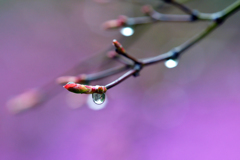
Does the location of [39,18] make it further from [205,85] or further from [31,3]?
[205,85]

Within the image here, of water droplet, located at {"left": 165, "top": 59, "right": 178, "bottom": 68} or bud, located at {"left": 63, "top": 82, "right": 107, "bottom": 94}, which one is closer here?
bud, located at {"left": 63, "top": 82, "right": 107, "bottom": 94}

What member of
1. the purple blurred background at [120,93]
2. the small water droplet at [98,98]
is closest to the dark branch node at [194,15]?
the small water droplet at [98,98]

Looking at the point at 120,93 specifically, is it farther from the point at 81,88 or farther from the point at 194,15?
the point at 81,88

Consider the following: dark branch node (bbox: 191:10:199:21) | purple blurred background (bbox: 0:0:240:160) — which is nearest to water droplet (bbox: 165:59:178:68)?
dark branch node (bbox: 191:10:199:21)

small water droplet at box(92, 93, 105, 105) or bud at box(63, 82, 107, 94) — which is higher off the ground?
small water droplet at box(92, 93, 105, 105)

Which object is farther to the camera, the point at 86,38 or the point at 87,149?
the point at 86,38

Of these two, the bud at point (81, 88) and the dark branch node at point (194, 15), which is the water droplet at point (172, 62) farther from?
the bud at point (81, 88)

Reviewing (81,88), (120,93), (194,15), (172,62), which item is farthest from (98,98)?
(120,93)

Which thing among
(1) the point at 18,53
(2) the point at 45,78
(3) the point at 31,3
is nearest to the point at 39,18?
(3) the point at 31,3

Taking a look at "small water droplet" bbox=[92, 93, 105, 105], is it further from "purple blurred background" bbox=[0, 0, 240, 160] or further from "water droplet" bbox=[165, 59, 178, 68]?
"purple blurred background" bbox=[0, 0, 240, 160]
